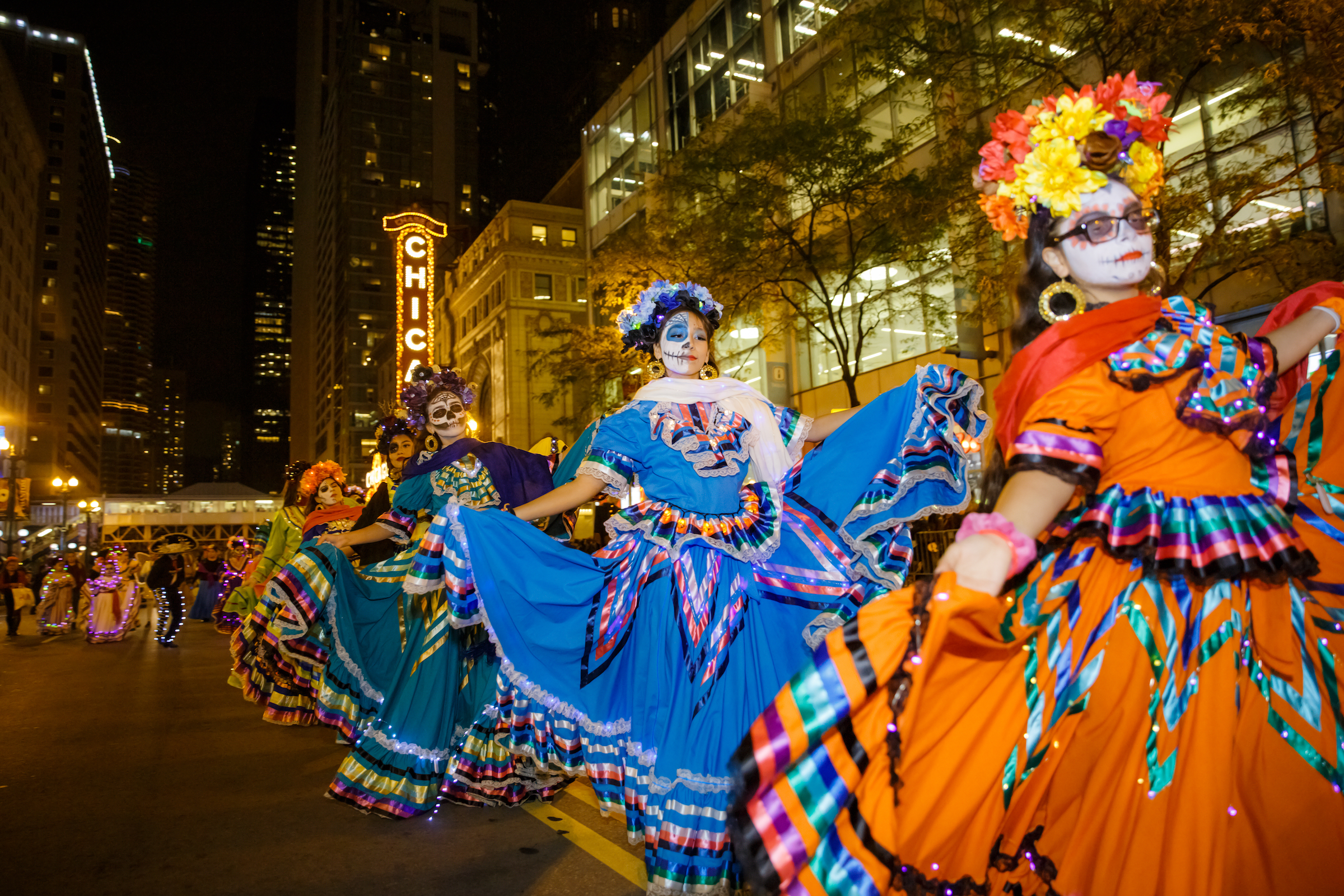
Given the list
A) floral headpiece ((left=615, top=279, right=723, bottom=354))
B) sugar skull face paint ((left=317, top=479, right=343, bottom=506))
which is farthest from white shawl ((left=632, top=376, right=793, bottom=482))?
sugar skull face paint ((left=317, top=479, right=343, bottom=506))

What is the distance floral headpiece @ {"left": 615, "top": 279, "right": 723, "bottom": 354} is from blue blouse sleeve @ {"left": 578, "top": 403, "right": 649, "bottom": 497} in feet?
1.47

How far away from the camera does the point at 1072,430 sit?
2.03m

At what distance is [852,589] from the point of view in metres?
3.44

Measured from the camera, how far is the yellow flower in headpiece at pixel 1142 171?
239cm

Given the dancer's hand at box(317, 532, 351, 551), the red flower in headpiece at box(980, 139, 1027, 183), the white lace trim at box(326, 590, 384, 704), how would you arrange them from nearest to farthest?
the red flower in headpiece at box(980, 139, 1027, 183) → the white lace trim at box(326, 590, 384, 704) → the dancer's hand at box(317, 532, 351, 551)

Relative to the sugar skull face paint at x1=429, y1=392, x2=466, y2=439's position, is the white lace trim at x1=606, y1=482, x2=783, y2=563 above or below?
below

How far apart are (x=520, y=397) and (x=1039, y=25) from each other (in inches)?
1477

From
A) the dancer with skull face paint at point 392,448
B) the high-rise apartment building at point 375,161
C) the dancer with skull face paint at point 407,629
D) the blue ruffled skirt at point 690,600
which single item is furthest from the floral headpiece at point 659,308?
the high-rise apartment building at point 375,161

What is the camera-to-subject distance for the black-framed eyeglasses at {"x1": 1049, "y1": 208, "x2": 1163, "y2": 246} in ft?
7.59

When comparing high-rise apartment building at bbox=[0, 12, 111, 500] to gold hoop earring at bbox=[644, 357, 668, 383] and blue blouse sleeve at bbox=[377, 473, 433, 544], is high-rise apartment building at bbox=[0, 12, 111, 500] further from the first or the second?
gold hoop earring at bbox=[644, 357, 668, 383]

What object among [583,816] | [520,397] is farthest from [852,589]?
Result: [520,397]

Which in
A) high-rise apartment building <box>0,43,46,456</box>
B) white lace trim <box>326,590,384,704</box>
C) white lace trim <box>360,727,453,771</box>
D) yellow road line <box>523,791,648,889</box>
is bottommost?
yellow road line <box>523,791,648,889</box>

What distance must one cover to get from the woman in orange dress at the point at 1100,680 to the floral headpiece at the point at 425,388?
424cm

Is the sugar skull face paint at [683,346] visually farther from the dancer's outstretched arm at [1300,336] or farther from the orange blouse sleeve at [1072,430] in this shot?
the dancer's outstretched arm at [1300,336]
